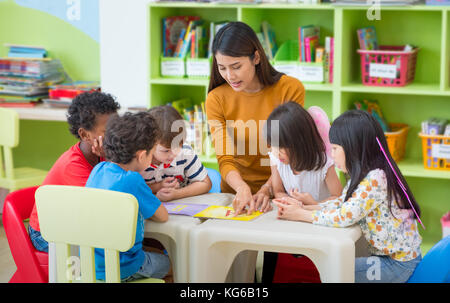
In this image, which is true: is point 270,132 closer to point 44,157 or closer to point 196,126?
point 196,126

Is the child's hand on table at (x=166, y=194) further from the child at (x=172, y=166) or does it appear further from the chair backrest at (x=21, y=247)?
the chair backrest at (x=21, y=247)

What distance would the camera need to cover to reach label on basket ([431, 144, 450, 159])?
3.24 m

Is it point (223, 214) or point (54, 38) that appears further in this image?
point (54, 38)

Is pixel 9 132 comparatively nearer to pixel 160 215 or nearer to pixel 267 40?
pixel 267 40

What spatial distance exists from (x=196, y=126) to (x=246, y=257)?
4.48 feet

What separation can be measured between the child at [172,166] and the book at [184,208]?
0.21 feet

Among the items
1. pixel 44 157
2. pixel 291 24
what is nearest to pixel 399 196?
pixel 291 24

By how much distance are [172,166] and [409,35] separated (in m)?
1.78

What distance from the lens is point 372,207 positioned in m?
1.88

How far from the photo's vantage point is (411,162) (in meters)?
3.49

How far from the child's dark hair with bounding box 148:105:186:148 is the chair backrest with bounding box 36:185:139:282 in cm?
46

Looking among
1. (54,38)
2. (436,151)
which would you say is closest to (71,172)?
(436,151)

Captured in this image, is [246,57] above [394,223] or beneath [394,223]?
above

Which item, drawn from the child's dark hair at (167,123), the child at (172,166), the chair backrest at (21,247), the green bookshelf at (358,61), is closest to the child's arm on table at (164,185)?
the child at (172,166)
